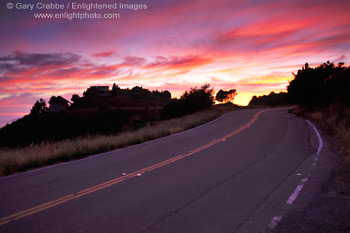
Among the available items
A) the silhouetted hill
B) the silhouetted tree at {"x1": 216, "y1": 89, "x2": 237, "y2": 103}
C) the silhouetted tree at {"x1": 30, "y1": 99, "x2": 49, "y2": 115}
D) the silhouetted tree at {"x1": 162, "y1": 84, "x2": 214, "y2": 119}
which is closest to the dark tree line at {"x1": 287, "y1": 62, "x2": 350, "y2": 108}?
the silhouetted tree at {"x1": 162, "y1": 84, "x2": 214, "y2": 119}

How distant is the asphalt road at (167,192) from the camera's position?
3998 mm

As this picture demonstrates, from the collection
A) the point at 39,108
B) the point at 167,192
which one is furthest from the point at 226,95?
the point at 167,192

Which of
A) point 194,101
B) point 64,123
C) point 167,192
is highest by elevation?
point 194,101

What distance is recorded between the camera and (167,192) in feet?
17.4

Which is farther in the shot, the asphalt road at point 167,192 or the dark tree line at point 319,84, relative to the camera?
the dark tree line at point 319,84

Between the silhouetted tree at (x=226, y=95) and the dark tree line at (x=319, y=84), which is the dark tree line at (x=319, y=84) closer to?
the dark tree line at (x=319, y=84)

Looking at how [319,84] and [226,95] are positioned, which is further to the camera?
[226,95]

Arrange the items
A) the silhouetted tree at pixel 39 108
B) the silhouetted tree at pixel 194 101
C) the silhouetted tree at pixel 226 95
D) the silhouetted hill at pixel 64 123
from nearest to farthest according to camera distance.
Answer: the silhouetted tree at pixel 194 101 → the silhouetted hill at pixel 64 123 → the silhouetted tree at pixel 39 108 → the silhouetted tree at pixel 226 95

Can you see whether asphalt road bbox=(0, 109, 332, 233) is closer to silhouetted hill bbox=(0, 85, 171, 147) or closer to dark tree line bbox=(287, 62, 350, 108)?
dark tree line bbox=(287, 62, 350, 108)

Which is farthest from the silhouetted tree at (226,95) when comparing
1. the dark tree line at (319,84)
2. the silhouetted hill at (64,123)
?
the dark tree line at (319,84)

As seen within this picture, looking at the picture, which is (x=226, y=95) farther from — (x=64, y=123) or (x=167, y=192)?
(x=167, y=192)

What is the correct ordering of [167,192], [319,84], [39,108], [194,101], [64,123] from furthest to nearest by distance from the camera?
[39,108] → [64,123] → [194,101] → [319,84] → [167,192]

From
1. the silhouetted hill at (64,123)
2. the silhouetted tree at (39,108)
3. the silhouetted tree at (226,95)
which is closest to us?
the silhouetted hill at (64,123)

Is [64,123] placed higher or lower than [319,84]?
lower
